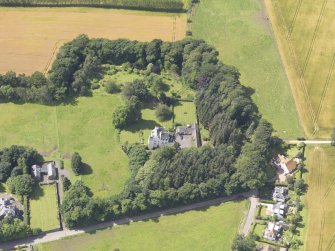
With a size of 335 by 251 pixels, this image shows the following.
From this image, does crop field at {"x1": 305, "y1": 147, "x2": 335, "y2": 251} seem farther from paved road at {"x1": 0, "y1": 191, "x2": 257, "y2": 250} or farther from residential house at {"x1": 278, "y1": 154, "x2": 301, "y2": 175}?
paved road at {"x1": 0, "y1": 191, "x2": 257, "y2": 250}

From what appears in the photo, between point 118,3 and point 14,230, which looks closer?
point 14,230

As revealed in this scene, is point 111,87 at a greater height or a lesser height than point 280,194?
greater

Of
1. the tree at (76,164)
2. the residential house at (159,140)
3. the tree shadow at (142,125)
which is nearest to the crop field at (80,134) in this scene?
the tree at (76,164)

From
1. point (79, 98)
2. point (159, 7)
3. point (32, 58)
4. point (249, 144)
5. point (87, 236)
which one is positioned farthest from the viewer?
point (159, 7)

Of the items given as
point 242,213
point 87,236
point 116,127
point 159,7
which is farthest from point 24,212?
point 159,7

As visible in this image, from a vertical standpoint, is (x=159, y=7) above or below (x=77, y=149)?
above

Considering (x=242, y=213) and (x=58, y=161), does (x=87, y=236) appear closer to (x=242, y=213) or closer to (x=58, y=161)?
(x=58, y=161)

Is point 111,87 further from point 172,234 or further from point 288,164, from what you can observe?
point 288,164

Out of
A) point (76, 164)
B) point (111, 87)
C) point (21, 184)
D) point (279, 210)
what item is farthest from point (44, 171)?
point (279, 210)
